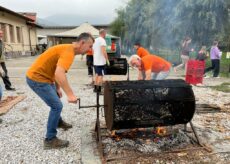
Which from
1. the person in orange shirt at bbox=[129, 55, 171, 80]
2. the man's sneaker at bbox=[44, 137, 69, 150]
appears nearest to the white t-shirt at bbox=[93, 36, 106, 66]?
the person in orange shirt at bbox=[129, 55, 171, 80]

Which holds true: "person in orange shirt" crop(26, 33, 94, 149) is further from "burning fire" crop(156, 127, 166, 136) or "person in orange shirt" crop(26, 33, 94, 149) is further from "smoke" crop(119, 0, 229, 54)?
"smoke" crop(119, 0, 229, 54)

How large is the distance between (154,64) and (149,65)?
51 cm

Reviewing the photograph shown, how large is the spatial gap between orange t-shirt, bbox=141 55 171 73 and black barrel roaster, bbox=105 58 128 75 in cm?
237

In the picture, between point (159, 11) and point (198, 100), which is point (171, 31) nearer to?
point (159, 11)

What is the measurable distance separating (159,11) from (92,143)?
1420 cm

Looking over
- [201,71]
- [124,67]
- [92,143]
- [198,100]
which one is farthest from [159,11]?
[92,143]

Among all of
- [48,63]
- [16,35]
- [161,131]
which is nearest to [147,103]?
[161,131]

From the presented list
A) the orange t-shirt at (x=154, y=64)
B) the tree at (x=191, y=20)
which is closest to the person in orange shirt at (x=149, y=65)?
the orange t-shirt at (x=154, y=64)

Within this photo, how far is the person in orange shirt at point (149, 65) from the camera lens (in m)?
4.81

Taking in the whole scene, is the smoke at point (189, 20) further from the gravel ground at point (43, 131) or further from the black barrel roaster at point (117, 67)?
the gravel ground at point (43, 131)

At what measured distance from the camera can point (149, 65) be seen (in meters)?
4.83

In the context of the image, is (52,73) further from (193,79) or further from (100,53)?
(193,79)

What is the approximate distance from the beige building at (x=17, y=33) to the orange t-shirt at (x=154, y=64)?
19.9 metres

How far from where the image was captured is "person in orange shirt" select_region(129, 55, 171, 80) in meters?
4.81
